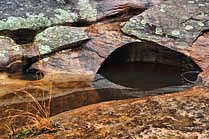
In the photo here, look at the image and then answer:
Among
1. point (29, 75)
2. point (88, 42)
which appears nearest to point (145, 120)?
point (29, 75)

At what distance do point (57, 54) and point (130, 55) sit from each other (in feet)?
3.66

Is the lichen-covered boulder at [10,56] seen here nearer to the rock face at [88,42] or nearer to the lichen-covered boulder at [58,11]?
the rock face at [88,42]

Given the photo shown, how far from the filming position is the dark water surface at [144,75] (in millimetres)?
5445

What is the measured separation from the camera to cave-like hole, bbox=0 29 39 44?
19.1 ft

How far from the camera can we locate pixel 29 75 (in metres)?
5.54

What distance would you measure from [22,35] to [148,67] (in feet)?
6.37

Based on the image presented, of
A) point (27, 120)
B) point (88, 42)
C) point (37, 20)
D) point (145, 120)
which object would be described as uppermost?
point (37, 20)

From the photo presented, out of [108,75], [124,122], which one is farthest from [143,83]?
[124,122]

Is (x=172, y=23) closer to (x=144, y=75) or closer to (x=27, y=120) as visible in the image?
(x=144, y=75)

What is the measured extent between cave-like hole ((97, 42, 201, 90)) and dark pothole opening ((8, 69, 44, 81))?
86 centimetres

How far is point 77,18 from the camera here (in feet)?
20.4

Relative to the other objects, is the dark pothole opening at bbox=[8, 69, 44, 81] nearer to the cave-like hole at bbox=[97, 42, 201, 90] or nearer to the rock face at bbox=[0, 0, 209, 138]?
the rock face at bbox=[0, 0, 209, 138]

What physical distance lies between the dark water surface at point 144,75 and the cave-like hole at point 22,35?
3.81 feet

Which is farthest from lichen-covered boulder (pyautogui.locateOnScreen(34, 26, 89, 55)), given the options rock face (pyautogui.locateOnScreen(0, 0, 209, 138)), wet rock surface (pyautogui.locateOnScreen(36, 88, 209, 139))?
wet rock surface (pyautogui.locateOnScreen(36, 88, 209, 139))
